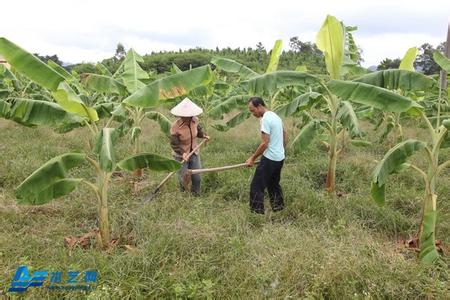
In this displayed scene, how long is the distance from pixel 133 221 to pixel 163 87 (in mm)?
1592

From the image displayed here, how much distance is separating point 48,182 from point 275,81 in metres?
2.88

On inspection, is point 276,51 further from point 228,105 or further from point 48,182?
point 48,182

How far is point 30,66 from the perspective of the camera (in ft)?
10.8

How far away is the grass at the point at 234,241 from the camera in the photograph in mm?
3107

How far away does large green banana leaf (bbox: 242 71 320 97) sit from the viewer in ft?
15.3

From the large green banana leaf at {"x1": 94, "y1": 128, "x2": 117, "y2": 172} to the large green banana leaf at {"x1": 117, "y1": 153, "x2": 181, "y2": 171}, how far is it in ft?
0.99

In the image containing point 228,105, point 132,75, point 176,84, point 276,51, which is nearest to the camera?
point 176,84

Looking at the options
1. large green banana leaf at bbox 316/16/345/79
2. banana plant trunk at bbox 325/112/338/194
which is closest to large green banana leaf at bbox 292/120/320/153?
banana plant trunk at bbox 325/112/338/194

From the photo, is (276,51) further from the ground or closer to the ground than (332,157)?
further from the ground

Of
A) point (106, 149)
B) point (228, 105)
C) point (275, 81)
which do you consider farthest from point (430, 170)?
point (228, 105)

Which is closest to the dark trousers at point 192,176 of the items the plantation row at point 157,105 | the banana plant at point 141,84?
the banana plant at point 141,84

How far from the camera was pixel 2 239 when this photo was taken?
12.5 feet

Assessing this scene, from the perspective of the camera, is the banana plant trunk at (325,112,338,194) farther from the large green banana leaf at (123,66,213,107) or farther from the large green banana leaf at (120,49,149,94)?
the large green banana leaf at (120,49,149,94)

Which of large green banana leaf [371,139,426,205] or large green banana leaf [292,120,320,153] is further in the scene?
large green banana leaf [292,120,320,153]
